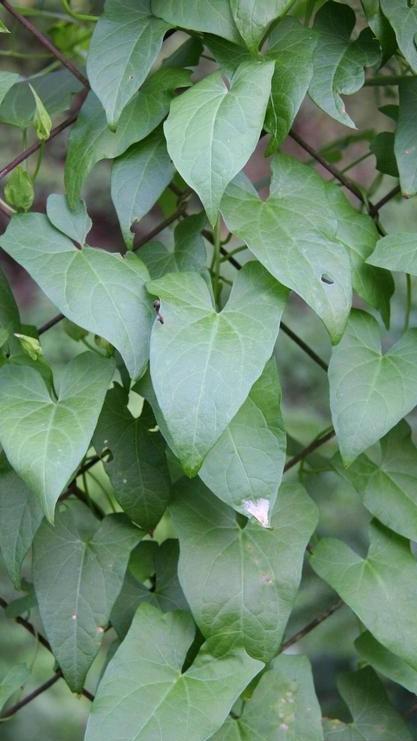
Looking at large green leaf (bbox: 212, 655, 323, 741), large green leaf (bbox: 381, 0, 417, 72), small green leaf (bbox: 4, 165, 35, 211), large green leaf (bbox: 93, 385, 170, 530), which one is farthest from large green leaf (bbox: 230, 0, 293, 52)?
large green leaf (bbox: 212, 655, 323, 741)

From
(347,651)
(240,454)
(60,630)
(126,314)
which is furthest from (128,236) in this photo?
(347,651)

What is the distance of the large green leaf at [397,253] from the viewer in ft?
2.90

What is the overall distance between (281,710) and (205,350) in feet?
1.28

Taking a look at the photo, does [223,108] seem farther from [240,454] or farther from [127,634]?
[127,634]

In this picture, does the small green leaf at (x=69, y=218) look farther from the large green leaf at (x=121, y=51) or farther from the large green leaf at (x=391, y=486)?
the large green leaf at (x=391, y=486)

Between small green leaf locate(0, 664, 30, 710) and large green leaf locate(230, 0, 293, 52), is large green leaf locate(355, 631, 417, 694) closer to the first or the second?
small green leaf locate(0, 664, 30, 710)

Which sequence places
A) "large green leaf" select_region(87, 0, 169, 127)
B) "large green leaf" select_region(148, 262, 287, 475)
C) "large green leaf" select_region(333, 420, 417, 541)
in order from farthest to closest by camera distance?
"large green leaf" select_region(333, 420, 417, 541) → "large green leaf" select_region(87, 0, 169, 127) → "large green leaf" select_region(148, 262, 287, 475)

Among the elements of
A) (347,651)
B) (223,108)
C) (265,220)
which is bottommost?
(347,651)

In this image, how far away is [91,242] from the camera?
149 inches

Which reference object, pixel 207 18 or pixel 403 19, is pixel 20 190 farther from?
pixel 403 19

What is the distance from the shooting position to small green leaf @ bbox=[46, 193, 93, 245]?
0.89m

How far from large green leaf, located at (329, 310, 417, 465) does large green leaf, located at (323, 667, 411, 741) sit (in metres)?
0.34

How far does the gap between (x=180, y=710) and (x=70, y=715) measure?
105 centimetres

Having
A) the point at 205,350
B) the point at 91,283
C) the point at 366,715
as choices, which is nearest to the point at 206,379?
the point at 205,350
